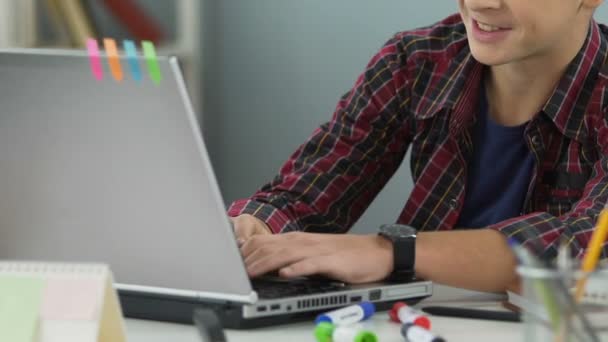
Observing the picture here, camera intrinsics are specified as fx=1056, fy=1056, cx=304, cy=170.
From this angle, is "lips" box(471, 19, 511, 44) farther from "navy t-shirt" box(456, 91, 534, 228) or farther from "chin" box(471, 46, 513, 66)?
"navy t-shirt" box(456, 91, 534, 228)

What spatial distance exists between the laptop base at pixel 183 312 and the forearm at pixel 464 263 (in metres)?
0.21

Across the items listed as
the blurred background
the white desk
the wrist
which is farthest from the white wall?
the white desk

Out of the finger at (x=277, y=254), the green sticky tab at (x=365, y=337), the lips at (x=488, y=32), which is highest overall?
the lips at (x=488, y=32)

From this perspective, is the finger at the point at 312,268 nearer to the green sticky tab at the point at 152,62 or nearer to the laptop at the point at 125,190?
the laptop at the point at 125,190

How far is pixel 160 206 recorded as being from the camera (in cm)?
99

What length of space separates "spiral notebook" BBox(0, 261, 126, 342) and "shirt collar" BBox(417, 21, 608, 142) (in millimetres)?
903

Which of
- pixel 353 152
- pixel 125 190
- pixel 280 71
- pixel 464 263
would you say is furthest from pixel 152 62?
pixel 280 71

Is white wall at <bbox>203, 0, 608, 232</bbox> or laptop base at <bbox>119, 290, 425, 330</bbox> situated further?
white wall at <bbox>203, 0, 608, 232</bbox>

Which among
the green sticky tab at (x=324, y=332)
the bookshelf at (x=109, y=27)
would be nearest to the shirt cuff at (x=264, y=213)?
the green sticky tab at (x=324, y=332)

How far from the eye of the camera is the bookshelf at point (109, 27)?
A: 263 centimetres

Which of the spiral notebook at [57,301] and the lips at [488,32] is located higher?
the lips at [488,32]

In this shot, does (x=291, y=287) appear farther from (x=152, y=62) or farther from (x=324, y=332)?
(x=152, y=62)

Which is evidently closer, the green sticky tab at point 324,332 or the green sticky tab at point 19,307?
the green sticky tab at point 19,307

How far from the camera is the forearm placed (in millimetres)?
1242
